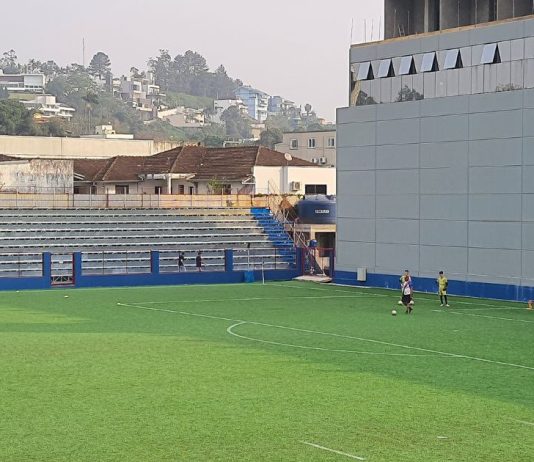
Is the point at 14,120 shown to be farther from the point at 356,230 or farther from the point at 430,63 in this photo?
the point at 430,63

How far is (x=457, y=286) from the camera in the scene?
48000mm

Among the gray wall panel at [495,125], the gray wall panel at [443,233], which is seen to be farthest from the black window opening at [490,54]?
the gray wall panel at [443,233]

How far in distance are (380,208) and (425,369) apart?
2718cm

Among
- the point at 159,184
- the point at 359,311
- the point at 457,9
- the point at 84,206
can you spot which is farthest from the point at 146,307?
the point at 159,184

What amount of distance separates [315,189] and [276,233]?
89.7ft

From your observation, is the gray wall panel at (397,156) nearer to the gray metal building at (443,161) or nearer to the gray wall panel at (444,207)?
the gray metal building at (443,161)

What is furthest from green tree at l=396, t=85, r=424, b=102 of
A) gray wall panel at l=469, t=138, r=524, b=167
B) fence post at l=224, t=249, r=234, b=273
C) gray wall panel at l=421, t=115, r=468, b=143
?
fence post at l=224, t=249, r=234, b=273

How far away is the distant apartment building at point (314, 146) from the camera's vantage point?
134 meters

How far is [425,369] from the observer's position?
2536 centimetres

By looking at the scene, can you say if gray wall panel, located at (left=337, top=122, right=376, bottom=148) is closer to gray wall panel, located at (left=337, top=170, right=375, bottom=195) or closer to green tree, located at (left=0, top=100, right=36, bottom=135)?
gray wall panel, located at (left=337, top=170, right=375, bottom=195)

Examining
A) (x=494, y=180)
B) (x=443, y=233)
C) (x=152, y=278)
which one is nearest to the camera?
(x=494, y=180)

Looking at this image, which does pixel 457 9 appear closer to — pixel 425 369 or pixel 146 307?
pixel 146 307

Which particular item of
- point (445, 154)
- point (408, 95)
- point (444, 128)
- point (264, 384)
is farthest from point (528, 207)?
point (264, 384)

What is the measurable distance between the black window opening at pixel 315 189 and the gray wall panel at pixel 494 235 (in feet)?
140
